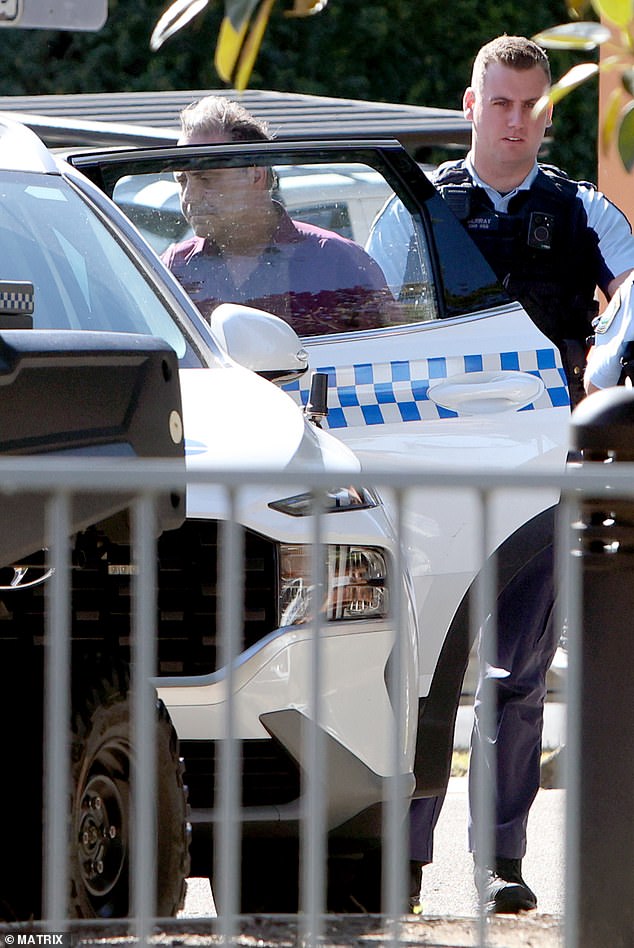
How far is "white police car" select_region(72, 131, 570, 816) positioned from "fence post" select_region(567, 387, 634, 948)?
1.87 metres

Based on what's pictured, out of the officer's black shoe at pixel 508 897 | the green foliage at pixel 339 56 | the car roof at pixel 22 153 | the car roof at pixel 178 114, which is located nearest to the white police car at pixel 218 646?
the car roof at pixel 22 153

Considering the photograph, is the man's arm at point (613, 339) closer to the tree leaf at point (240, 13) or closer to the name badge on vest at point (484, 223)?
the name badge on vest at point (484, 223)

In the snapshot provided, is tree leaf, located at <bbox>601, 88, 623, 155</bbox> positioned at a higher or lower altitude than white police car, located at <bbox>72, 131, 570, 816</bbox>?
lower

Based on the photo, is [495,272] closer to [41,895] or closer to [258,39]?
[41,895]

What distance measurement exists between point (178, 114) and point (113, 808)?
274 inches

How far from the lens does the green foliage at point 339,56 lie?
58.8ft

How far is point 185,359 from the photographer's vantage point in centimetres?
416

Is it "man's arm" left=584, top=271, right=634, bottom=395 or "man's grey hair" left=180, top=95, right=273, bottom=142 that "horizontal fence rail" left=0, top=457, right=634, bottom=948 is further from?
"man's grey hair" left=180, top=95, right=273, bottom=142

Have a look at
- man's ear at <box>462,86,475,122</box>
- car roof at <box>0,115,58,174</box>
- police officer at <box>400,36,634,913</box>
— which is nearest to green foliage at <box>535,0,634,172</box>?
car roof at <box>0,115,58,174</box>

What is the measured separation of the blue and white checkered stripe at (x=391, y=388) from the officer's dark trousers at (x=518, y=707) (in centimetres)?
58

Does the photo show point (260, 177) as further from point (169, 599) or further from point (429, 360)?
point (169, 599)

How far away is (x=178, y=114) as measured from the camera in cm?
938

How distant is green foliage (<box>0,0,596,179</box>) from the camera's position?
17922 mm

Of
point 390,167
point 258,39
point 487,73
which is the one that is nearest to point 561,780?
point 258,39
